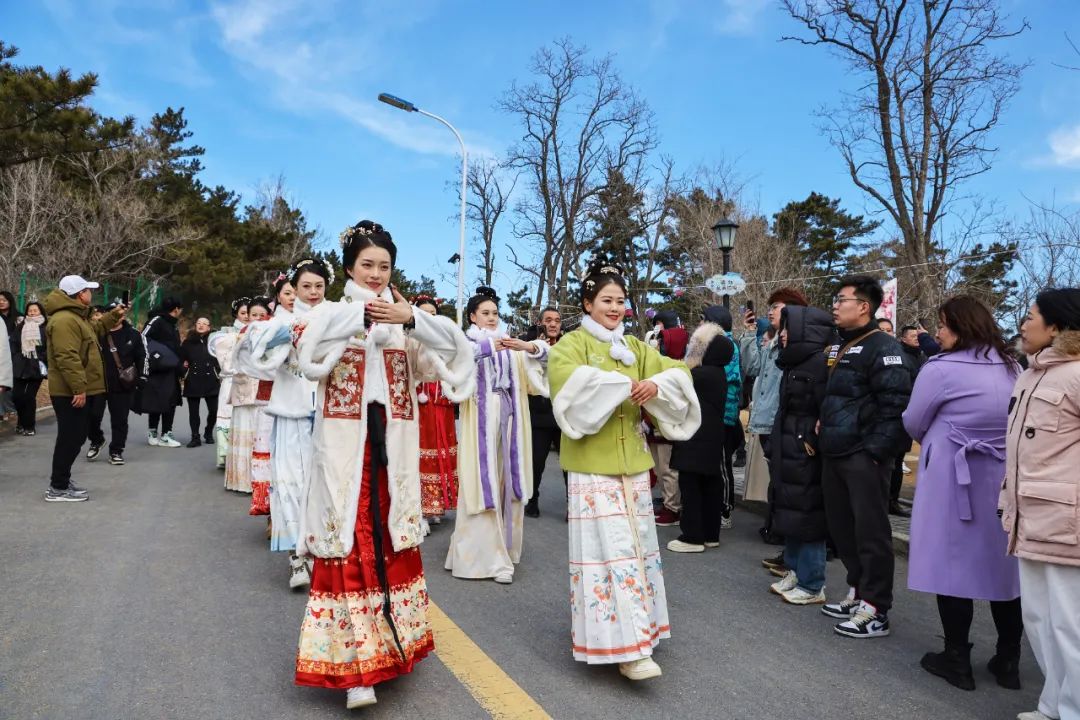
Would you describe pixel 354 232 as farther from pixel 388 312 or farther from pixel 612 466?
pixel 612 466

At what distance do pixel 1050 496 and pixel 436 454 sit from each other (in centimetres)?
508

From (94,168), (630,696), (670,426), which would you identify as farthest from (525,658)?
(94,168)

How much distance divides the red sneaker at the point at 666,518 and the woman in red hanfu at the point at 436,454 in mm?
1943

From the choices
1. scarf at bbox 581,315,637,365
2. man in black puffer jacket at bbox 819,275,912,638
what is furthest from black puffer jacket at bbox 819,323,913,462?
scarf at bbox 581,315,637,365

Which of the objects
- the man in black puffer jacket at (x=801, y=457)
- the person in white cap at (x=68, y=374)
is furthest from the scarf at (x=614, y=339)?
the person in white cap at (x=68, y=374)

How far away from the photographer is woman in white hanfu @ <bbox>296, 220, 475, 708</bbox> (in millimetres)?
3291

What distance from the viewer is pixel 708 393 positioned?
6.37 meters

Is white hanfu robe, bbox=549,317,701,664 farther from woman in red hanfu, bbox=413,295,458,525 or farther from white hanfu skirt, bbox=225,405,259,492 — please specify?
white hanfu skirt, bbox=225,405,259,492

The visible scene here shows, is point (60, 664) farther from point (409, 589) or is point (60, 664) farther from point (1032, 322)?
point (1032, 322)

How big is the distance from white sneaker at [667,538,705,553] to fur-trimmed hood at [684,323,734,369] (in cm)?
144

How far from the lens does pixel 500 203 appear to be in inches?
1364

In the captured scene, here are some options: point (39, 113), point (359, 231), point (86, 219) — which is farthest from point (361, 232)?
point (86, 219)

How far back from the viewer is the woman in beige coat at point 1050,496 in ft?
10.2

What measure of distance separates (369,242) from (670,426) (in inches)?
69.6
